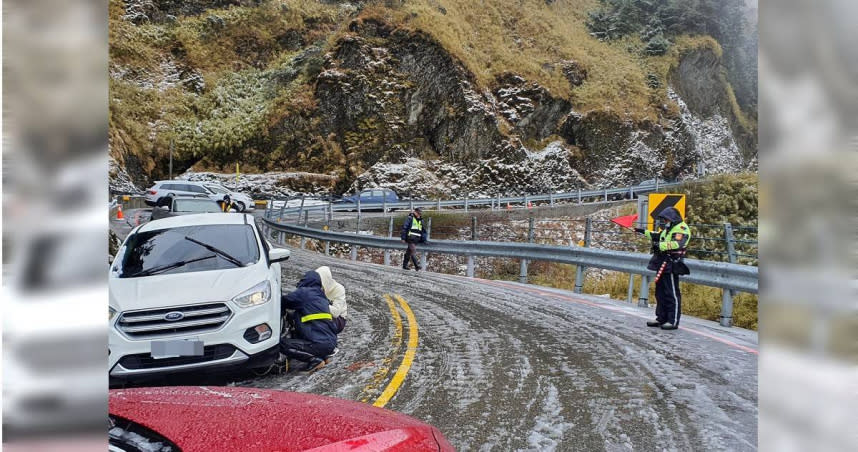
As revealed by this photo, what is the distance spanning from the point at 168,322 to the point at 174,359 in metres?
0.26

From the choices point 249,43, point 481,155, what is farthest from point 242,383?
point 481,155

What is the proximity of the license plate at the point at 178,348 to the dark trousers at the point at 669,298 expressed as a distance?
16.4ft

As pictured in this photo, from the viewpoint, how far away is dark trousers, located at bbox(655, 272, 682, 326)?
6.25 metres

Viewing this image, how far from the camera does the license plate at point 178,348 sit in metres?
3.62

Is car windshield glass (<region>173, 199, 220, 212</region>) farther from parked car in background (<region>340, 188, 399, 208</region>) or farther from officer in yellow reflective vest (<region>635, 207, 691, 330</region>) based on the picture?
parked car in background (<region>340, 188, 399, 208</region>)

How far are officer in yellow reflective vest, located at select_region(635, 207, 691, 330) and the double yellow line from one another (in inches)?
112

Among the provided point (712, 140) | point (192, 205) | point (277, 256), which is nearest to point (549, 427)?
point (277, 256)

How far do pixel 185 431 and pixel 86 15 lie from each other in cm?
100

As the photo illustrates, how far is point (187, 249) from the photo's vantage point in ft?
14.9

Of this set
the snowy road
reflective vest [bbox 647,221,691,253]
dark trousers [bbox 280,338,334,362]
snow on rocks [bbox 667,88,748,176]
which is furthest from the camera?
snow on rocks [bbox 667,88,748,176]

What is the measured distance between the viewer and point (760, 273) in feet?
5.01

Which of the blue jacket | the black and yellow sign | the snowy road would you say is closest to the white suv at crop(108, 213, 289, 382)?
the blue jacket

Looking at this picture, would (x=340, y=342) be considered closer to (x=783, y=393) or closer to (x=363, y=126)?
(x=783, y=393)

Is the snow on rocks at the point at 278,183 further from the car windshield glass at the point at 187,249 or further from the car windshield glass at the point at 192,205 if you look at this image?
the car windshield glass at the point at 187,249
